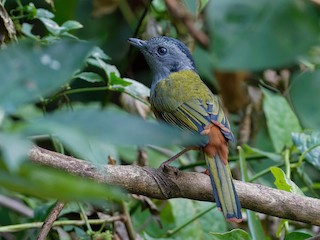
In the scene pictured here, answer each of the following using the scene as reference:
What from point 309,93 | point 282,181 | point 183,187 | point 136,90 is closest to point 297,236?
point 282,181

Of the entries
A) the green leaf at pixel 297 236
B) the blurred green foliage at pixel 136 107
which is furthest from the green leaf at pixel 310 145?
the green leaf at pixel 297 236

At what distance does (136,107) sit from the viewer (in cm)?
371

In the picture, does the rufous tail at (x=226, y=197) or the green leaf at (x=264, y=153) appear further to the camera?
the green leaf at (x=264, y=153)

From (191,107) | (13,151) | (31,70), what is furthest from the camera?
(191,107)

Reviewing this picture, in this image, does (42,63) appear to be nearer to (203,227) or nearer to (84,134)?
(84,134)

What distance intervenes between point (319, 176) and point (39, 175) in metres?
4.07

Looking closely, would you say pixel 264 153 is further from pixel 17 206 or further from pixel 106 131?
pixel 106 131

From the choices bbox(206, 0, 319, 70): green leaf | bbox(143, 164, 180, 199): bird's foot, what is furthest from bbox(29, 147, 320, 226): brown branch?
bbox(206, 0, 319, 70): green leaf

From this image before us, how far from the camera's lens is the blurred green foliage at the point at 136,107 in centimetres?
81

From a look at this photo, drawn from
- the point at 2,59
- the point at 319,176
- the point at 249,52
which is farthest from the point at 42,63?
the point at 319,176

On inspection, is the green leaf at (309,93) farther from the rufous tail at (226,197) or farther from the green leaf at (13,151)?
the rufous tail at (226,197)

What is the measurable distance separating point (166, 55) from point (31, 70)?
9.89 ft

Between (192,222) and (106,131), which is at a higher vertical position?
(106,131)

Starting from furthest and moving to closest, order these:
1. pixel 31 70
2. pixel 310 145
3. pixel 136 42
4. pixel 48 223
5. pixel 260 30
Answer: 1. pixel 136 42
2. pixel 310 145
3. pixel 48 223
4. pixel 260 30
5. pixel 31 70
